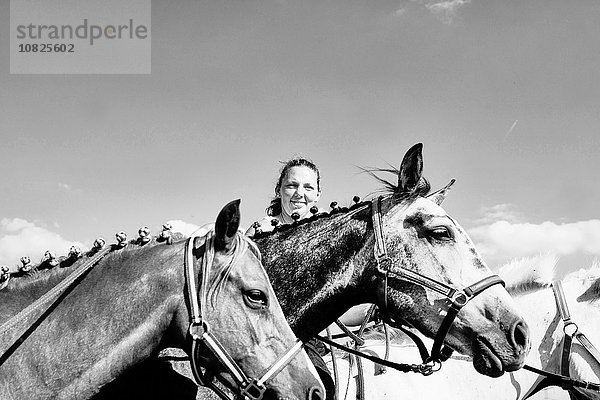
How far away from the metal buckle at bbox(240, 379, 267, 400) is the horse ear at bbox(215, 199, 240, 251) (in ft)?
2.59

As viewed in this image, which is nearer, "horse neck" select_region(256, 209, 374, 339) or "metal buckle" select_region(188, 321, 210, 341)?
"metal buckle" select_region(188, 321, 210, 341)

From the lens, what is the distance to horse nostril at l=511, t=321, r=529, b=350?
4.22 meters

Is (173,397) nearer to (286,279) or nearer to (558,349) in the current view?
(286,279)

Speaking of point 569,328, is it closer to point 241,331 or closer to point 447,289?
point 447,289

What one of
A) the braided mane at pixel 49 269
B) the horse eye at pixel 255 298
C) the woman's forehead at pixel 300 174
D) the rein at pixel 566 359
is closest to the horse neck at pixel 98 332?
the braided mane at pixel 49 269

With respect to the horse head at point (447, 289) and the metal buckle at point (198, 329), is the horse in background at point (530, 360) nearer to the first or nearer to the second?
the horse head at point (447, 289)

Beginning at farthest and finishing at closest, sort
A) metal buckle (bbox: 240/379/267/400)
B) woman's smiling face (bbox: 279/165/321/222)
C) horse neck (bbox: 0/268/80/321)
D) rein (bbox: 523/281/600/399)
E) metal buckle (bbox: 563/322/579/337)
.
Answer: woman's smiling face (bbox: 279/165/321/222) < metal buckle (bbox: 563/322/579/337) < rein (bbox: 523/281/600/399) < horse neck (bbox: 0/268/80/321) < metal buckle (bbox: 240/379/267/400)

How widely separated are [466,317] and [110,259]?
8.04ft

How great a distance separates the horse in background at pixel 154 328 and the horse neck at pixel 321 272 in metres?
1.06

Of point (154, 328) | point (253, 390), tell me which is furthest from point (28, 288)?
point (253, 390)

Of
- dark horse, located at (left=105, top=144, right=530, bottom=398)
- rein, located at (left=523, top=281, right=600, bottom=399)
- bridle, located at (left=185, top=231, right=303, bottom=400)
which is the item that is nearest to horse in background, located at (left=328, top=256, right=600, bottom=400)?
rein, located at (left=523, top=281, right=600, bottom=399)

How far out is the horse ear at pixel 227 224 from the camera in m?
3.47

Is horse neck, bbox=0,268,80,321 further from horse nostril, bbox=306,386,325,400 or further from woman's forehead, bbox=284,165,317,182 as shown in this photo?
woman's forehead, bbox=284,165,317,182

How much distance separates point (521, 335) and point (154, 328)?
2.53 m
